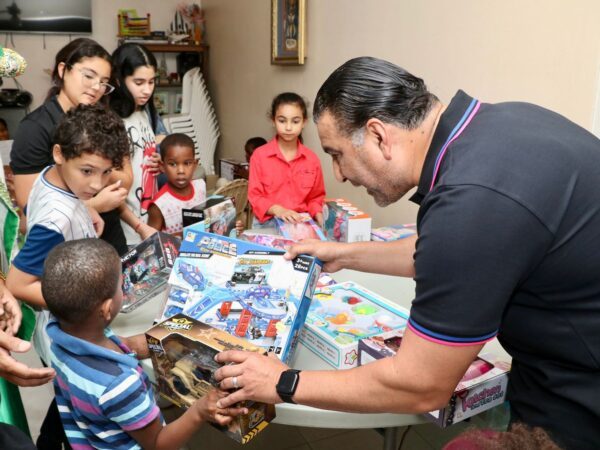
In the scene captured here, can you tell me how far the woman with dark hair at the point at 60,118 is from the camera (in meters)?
1.91

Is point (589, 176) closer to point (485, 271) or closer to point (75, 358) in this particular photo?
point (485, 271)

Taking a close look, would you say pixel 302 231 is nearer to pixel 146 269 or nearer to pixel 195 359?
pixel 146 269

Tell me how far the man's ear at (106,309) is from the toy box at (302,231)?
3.38 ft

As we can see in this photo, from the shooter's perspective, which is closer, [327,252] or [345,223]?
[327,252]

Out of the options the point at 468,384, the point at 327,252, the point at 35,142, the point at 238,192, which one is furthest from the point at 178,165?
the point at 468,384

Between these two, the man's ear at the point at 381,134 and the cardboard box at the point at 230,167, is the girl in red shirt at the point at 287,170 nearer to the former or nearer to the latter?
the man's ear at the point at 381,134

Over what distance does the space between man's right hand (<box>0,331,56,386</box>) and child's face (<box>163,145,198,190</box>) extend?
1583mm

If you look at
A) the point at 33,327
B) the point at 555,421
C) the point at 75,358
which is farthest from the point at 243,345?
the point at 33,327

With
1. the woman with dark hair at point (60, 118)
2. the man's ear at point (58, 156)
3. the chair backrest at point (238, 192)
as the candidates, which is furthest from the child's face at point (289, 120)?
the man's ear at point (58, 156)

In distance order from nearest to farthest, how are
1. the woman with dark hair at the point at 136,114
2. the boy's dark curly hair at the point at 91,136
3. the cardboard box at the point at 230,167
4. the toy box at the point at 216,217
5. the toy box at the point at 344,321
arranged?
the toy box at the point at 344,321, the boy's dark curly hair at the point at 91,136, the toy box at the point at 216,217, the woman with dark hair at the point at 136,114, the cardboard box at the point at 230,167

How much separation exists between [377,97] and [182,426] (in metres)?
0.82

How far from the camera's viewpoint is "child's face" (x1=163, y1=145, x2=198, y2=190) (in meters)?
2.64

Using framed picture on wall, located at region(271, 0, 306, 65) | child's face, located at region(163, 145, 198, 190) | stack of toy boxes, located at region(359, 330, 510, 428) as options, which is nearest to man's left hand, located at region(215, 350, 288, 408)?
stack of toy boxes, located at region(359, 330, 510, 428)

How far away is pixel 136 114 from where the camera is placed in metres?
2.56
